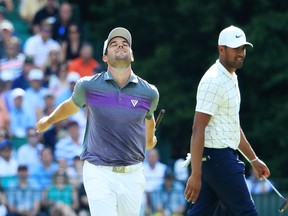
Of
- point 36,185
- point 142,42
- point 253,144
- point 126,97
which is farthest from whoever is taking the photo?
point 142,42

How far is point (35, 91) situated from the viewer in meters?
19.4

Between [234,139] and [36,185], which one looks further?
[36,185]

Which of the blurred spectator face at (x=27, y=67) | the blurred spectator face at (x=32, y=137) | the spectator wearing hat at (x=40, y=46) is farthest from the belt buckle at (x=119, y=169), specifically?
the spectator wearing hat at (x=40, y=46)

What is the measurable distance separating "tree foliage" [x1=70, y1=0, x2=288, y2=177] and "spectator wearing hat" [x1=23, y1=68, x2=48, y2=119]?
10.9 ft

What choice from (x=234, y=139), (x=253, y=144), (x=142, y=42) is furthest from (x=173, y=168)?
(x=234, y=139)

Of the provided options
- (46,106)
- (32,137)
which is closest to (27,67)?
(46,106)

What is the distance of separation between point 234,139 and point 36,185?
7187mm

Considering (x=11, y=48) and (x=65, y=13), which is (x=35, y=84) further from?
(x=65, y=13)

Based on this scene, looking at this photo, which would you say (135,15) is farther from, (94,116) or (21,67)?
(94,116)

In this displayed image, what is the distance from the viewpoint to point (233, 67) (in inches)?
423

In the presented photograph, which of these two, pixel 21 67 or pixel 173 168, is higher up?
pixel 21 67

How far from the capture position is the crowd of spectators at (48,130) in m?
17.0

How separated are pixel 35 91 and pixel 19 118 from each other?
0.61m

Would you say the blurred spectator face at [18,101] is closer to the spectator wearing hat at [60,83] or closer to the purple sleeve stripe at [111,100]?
the spectator wearing hat at [60,83]
